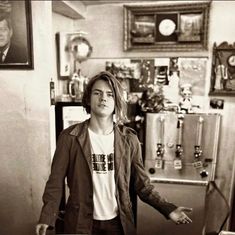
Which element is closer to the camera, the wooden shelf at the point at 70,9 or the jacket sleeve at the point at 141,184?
the jacket sleeve at the point at 141,184

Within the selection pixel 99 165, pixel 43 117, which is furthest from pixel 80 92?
pixel 99 165

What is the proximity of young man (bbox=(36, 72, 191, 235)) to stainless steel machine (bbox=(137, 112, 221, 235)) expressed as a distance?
93 centimetres

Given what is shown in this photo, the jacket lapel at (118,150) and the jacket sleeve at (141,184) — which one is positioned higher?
the jacket lapel at (118,150)

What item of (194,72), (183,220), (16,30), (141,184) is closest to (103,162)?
(141,184)

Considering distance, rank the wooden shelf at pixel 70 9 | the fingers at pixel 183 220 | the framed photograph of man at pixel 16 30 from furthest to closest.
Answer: the wooden shelf at pixel 70 9 → the framed photograph of man at pixel 16 30 → the fingers at pixel 183 220

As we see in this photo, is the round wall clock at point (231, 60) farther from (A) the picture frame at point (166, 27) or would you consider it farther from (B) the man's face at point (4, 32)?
(B) the man's face at point (4, 32)

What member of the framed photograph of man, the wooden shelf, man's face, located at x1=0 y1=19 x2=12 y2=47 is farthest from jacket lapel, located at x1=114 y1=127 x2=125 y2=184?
the wooden shelf

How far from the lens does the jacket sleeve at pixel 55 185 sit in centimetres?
123

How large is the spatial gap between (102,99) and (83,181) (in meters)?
0.40

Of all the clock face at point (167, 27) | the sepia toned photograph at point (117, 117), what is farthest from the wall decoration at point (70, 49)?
the clock face at point (167, 27)

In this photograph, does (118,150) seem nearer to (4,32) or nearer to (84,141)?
(84,141)

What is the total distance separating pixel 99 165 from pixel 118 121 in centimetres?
25

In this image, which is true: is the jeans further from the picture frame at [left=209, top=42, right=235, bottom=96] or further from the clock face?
the clock face

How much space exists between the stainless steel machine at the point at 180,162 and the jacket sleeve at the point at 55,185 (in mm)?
1091
